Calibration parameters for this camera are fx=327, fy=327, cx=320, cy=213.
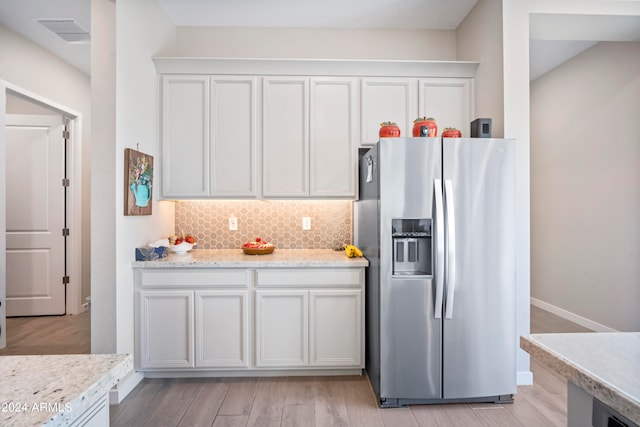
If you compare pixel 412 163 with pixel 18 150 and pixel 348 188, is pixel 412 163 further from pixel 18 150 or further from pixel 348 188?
pixel 18 150

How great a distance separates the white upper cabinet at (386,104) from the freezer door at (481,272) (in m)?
0.84

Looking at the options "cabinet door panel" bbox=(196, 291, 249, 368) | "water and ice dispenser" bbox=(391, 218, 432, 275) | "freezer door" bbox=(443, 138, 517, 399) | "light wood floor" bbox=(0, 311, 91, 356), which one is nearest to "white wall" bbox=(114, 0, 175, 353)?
"cabinet door panel" bbox=(196, 291, 249, 368)

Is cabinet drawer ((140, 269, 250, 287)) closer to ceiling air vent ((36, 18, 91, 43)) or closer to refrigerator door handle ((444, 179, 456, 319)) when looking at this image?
refrigerator door handle ((444, 179, 456, 319))

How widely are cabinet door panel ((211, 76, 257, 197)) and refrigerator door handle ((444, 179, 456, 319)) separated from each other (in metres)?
1.64

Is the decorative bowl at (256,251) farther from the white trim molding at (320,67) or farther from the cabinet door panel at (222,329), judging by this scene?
the white trim molding at (320,67)

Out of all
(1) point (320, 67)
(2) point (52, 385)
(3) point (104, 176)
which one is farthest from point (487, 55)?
(2) point (52, 385)

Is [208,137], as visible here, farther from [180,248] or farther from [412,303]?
[412,303]

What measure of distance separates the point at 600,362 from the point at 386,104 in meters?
2.57

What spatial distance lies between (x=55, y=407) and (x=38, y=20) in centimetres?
393

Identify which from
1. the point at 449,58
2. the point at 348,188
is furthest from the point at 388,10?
the point at 348,188

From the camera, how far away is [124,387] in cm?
236

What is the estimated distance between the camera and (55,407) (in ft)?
1.94

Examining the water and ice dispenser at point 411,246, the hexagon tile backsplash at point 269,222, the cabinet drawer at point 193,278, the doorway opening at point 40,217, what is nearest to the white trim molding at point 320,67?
the hexagon tile backsplash at point 269,222

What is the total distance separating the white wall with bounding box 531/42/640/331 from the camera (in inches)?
130
